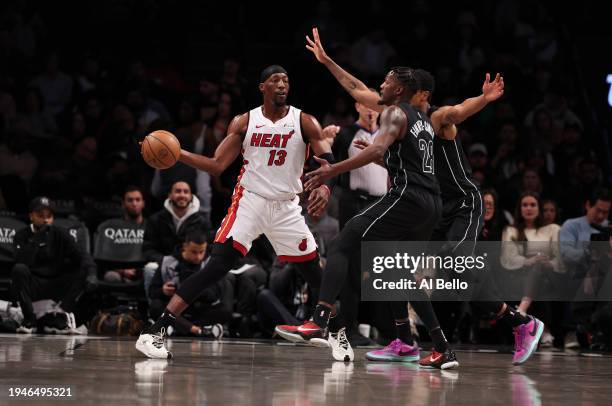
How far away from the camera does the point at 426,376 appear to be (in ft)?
23.9

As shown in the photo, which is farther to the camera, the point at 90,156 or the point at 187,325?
the point at 90,156

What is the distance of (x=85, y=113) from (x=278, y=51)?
3276 millimetres

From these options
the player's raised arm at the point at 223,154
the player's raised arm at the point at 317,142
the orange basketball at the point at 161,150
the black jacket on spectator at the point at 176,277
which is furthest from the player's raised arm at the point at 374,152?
the black jacket on spectator at the point at 176,277

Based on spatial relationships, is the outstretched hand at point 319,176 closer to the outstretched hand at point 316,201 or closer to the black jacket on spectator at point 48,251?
the outstretched hand at point 316,201

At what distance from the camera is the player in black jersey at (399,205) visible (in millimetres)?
7488

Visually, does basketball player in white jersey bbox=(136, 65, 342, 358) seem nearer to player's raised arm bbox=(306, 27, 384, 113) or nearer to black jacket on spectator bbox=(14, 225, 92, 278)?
player's raised arm bbox=(306, 27, 384, 113)

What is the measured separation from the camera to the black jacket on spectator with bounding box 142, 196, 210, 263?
447 inches

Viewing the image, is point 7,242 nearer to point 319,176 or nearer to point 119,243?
point 119,243

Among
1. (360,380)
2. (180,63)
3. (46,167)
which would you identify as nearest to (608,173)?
(180,63)

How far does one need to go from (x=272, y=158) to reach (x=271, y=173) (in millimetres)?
112

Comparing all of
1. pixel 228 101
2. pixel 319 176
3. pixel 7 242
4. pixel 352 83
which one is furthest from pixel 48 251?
pixel 319 176

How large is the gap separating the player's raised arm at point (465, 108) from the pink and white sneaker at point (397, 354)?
5.46 feet

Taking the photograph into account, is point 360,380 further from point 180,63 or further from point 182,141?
point 180,63

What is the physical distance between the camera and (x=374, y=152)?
7.28 m
